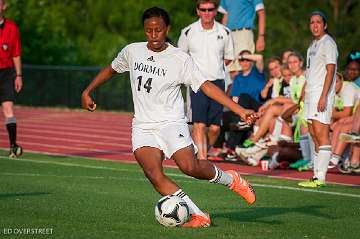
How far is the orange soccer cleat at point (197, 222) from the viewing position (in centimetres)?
1041

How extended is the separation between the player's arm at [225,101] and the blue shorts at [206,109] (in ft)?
22.4

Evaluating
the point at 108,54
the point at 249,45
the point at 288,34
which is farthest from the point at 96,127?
the point at 108,54

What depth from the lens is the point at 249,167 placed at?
17.9 metres

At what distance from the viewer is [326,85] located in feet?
48.5

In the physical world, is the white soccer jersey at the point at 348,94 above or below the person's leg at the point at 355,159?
above

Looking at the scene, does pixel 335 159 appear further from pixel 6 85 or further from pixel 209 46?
pixel 6 85

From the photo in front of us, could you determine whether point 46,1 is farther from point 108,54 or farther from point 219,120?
point 219,120

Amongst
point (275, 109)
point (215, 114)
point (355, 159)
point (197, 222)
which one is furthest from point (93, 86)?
point (275, 109)

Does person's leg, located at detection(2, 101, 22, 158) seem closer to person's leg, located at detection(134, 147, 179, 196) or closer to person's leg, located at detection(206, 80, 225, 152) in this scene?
person's leg, located at detection(206, 80, 225, 152)

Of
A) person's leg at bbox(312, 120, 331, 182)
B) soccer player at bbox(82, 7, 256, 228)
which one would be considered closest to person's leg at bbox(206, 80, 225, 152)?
person's leg at bbox(312, 120, 331, 182)

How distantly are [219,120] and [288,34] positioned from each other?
70.8 feet

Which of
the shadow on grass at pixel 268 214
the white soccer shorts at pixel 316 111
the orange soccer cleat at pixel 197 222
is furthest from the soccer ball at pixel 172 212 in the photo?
the white soccer shorts at pixel 316 111

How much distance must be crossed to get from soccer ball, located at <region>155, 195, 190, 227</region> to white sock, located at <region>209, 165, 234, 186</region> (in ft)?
1.88

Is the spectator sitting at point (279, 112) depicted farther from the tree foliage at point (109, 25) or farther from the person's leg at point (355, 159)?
the tree foliage at point (109, 25)
